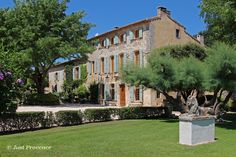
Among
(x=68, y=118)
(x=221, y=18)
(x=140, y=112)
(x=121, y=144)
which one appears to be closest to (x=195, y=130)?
(x=121, y=144)

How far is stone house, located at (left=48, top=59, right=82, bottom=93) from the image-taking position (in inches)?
1671

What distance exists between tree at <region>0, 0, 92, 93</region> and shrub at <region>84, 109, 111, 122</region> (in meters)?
13.1

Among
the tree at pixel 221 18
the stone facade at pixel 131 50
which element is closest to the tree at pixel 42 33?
the stone facade at pixel 131 50

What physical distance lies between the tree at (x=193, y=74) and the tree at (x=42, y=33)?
40.3ft

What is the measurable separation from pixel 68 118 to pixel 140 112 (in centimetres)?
516

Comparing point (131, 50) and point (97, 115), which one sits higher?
point (131, 50)

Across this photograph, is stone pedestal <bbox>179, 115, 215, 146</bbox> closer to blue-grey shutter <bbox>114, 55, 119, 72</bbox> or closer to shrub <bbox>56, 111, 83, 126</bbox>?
shrub <bbox>56, 111, 83, 126</bbox>

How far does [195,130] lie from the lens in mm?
10578

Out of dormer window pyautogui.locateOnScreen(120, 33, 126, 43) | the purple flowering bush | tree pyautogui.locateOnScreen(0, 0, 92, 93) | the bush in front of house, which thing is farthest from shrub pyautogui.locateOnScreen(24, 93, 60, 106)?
the purple flowering bush

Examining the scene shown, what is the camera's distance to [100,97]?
36.6 meters

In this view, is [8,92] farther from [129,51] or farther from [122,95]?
[122,95]

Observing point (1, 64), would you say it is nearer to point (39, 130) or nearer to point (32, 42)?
point (39, 130)

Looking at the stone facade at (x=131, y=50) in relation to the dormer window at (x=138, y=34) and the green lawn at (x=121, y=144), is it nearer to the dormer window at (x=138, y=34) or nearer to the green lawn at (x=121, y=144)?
the dormer window at (x=138, y=34)

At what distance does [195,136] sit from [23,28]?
79.0 ft
